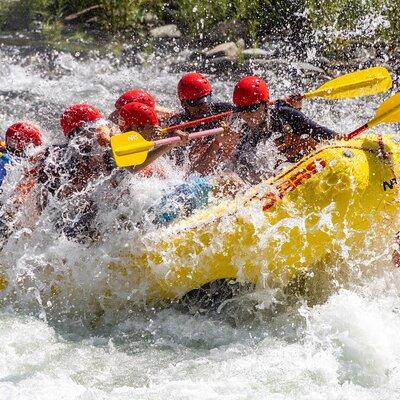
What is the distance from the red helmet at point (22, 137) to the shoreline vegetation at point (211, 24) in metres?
4.24

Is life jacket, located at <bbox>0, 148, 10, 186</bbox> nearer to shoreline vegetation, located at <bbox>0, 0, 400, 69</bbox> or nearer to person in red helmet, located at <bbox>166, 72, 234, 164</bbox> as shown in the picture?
person in red helmet, located at <bbox>166, 72, 234, 164</bbox>

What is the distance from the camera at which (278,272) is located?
181 inches

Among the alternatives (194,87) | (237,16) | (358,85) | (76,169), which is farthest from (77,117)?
(237,16)

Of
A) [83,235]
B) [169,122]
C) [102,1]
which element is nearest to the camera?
[83,235]

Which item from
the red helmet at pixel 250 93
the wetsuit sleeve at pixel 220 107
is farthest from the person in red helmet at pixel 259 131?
the wetsuit sleeve at pixel 220 107

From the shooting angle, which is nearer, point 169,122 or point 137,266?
point 137,266

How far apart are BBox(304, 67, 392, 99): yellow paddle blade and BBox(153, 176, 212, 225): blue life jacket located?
1190 millimetres

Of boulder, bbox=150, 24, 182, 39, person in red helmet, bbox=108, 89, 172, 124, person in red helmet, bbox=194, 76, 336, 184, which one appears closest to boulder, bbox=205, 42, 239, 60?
boulder, bbox=150, 24, 182, 39

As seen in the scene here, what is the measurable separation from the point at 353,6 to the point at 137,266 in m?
5.30

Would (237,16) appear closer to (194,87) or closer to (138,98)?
(194,87)

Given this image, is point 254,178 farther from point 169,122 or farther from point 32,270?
point 32,270

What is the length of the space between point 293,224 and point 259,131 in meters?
1.10

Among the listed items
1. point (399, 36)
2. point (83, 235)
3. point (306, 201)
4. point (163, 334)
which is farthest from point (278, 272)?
point (399, 36)

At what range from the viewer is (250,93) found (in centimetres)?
529
